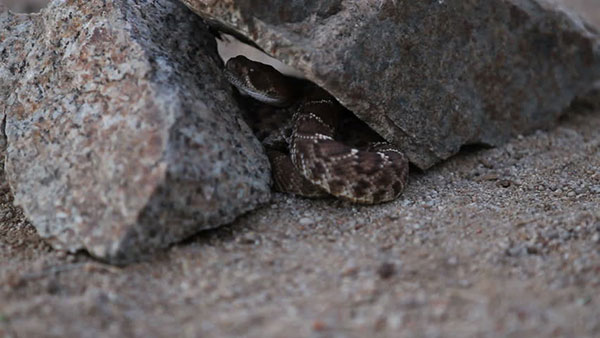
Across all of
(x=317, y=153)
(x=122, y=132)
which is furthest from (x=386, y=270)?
(x=122, y=132)

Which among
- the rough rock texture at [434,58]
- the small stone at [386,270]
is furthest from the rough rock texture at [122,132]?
the small stone at [386,270]

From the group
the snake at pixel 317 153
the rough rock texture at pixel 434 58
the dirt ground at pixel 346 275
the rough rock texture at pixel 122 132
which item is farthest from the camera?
the snake at pixel 317 153

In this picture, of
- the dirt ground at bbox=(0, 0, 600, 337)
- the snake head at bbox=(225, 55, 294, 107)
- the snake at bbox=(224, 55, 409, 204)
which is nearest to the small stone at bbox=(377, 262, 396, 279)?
the dirt ground at bbox=(0, 0, 600, 337)

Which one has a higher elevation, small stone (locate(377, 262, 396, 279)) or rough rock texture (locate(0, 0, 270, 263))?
small stone (locate(377, 262, 396, 279))

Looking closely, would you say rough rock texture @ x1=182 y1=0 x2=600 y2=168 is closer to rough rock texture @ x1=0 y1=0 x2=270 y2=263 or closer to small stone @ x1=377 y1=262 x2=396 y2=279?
rough rock texture @ x1=0 y1=0 x2=270 y2=263

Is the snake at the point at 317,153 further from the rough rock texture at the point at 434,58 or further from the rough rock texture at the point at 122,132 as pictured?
the rough rock texture at the point at 434,58

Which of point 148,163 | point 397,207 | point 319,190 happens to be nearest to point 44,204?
point 148,163
